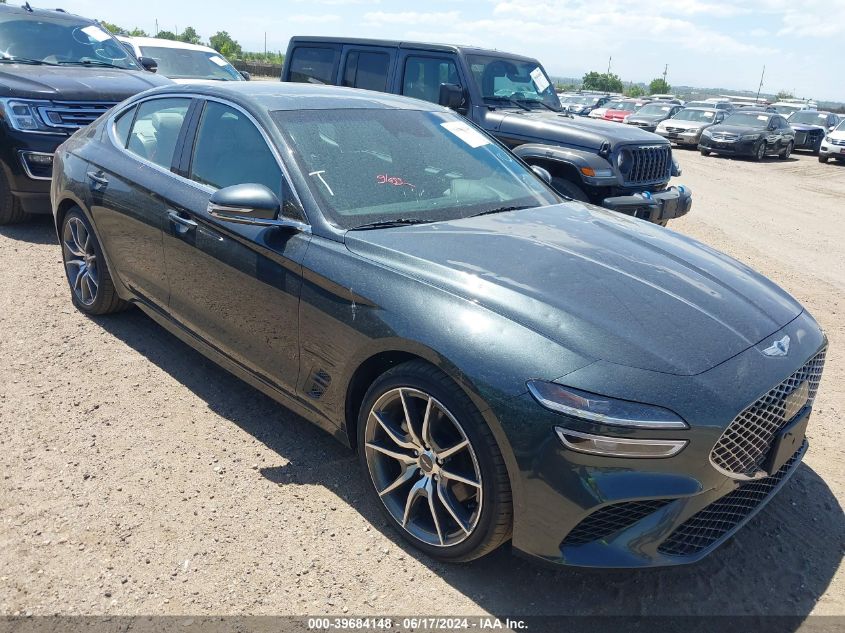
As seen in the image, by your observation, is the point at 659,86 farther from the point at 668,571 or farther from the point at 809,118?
the point at 668,571

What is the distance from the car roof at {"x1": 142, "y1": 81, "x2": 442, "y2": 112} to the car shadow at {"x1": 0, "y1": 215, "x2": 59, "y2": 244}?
336 centimetres

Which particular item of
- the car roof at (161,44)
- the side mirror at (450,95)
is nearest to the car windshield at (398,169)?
the side mirror at (450,95)

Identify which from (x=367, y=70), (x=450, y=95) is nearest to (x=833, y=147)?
(x=450, y=95)

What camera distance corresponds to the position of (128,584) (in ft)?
8.43

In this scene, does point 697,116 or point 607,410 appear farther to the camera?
point 697,116

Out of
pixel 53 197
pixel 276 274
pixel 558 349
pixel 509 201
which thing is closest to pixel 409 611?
pixel 558 349

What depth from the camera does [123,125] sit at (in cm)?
450

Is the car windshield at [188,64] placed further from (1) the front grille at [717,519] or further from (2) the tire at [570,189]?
(1) the front grille at [717,519]

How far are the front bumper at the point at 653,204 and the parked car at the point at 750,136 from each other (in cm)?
1530

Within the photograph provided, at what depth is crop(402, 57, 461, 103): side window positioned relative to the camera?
7.38 metres

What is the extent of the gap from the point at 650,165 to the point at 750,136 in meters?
15.6

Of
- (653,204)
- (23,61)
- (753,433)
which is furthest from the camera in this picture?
(23,61)

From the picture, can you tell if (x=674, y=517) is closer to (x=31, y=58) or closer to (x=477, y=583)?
(x=477, y=583)

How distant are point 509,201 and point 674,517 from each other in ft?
6.39
